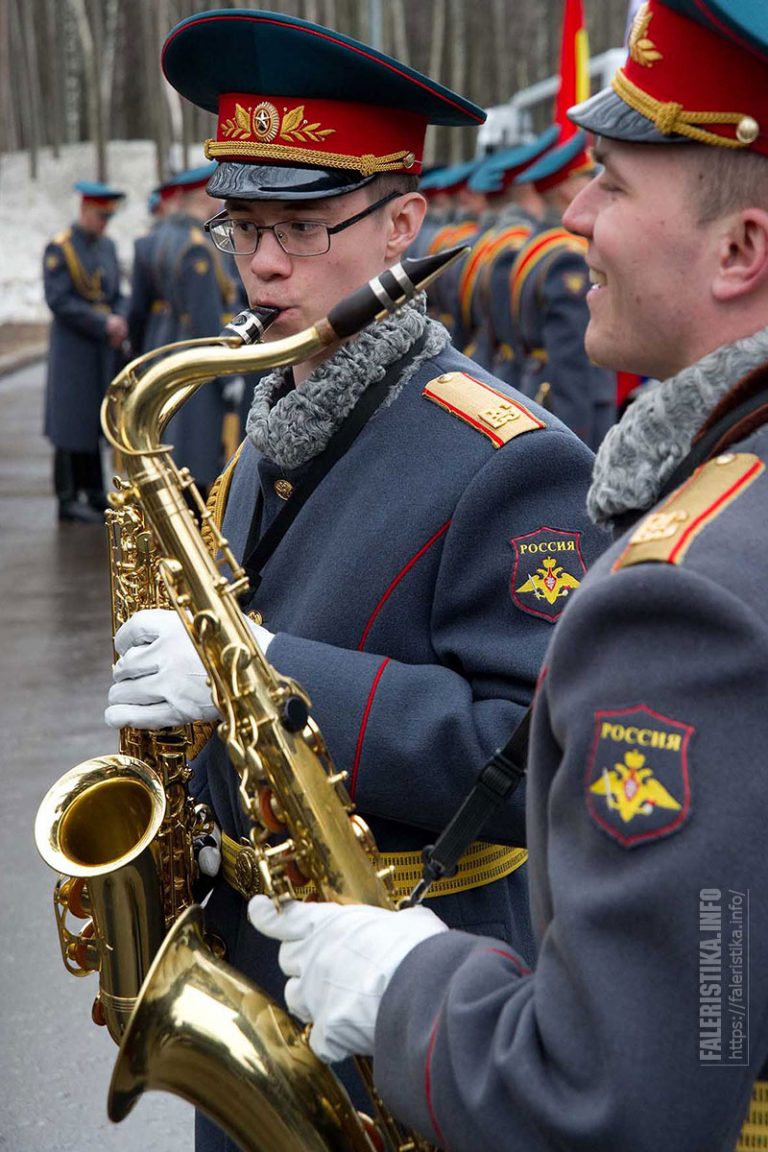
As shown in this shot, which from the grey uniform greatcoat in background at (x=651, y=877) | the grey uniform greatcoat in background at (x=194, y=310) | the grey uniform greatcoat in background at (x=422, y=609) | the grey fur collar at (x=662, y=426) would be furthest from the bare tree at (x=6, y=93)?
the grey uniform greatcoat in background at (x=651, y=877)

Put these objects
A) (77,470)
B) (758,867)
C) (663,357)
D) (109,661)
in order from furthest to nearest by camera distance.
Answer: (77,470) < (109,661) < (663,357) < (758,867)

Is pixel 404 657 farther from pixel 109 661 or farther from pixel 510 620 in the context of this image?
pixel 109 661

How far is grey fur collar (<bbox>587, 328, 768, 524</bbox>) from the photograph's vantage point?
4.69 feet

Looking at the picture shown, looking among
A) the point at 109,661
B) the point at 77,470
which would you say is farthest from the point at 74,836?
the point at 77,470

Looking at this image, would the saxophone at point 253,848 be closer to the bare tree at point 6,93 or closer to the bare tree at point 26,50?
the bare tree at point 6,93

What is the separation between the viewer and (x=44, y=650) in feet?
25.2

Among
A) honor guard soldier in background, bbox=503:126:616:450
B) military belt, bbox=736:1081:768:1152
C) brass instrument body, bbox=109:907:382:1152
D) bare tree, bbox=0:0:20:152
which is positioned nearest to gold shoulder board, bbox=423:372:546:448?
brass instrument body, bbox=109:907:382:1152

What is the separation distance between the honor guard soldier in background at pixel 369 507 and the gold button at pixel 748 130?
0.84 meters

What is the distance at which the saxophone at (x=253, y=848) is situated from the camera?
1.67 meters

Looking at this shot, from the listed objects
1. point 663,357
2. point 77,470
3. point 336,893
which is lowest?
point 77,470

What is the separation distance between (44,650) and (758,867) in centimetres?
673

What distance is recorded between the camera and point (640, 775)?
125 cm

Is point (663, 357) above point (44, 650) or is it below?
above

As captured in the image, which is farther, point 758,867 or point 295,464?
point 295,464
